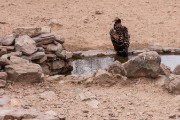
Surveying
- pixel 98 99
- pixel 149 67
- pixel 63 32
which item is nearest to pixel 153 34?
pixel 63 32

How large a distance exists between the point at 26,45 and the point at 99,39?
4.65 meters

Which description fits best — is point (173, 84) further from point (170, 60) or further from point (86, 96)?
point (170, 60)

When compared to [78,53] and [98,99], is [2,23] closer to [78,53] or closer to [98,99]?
[78,53]

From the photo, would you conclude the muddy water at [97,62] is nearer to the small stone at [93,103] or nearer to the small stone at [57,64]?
the small stone at [57,64]

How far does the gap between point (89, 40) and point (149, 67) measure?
6287 millimetres

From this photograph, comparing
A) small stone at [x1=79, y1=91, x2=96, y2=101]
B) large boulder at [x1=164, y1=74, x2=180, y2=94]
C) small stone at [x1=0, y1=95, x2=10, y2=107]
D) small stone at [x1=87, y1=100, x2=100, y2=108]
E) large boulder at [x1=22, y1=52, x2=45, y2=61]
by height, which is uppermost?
large boulder at [x1=22, y1=52, x2=45, y2=61]

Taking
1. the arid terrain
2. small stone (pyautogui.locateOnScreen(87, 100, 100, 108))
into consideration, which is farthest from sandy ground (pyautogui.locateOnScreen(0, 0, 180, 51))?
small stone (pyautogui.locateOnScreen(87, 100, 100, 108))

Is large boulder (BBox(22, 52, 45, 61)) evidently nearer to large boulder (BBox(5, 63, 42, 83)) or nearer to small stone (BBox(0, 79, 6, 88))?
large boulder (BBox(5, 63, 42, 83))

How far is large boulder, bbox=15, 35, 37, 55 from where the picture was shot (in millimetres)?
11422

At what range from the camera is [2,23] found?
54.9 ft

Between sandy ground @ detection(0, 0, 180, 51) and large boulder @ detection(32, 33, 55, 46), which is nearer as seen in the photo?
large boulder @ detection(32, 33, 55, 46)

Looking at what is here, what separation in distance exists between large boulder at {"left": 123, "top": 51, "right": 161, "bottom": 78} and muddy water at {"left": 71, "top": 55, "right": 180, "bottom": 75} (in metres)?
2.51

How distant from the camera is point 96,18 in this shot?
17.8 m

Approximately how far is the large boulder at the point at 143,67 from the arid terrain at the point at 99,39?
13 centimetres
